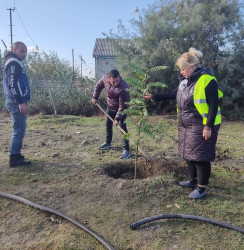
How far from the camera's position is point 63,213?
3.41 metres

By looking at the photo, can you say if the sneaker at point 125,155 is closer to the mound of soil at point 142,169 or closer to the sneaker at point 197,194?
the mound of soil at point 142,169

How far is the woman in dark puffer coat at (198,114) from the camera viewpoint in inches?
128

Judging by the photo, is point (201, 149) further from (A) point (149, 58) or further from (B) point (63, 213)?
(A) point (149, 58)

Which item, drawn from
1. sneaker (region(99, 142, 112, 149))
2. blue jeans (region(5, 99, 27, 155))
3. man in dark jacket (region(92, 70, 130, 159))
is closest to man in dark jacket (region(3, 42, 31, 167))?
blue jeans (region(5, 99, 27, 155))

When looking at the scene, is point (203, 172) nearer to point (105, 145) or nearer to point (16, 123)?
point (105, 145)

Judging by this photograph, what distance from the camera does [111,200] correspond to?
3729 mm

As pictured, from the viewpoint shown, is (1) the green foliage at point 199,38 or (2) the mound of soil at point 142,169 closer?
(2) the mound of soil at point 142,169

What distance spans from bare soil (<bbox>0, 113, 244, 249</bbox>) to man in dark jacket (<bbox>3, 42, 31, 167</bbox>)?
731 mm

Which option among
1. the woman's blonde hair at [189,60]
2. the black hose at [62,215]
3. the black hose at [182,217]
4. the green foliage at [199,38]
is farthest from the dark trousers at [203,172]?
the green foliage at [199,38]

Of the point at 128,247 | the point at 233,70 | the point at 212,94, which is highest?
the point at 233,70

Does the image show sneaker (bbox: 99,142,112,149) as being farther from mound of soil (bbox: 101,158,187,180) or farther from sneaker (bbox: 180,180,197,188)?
sneaker (bbox: 180,180,197,188)

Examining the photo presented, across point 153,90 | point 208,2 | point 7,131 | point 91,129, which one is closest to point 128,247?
point 91,129

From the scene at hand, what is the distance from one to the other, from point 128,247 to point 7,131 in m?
6.43

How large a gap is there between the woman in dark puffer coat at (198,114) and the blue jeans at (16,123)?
2.74m
